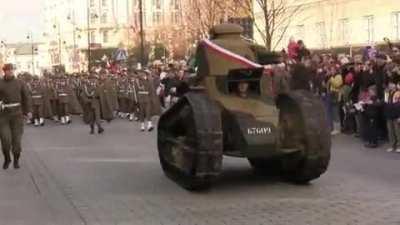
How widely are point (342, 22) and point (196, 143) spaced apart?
149 ft

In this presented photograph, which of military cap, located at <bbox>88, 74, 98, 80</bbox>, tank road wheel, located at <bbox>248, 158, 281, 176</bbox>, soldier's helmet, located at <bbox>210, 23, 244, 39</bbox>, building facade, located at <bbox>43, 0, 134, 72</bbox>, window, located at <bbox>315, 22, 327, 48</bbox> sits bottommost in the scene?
tank road wheel, located at <bbox>248, 158, 281, 176</bbox>

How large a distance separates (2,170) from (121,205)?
551 centimetres

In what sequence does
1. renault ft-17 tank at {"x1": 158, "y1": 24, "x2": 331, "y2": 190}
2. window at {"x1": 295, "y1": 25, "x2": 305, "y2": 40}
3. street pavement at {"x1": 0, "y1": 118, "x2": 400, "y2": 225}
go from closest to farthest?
street pavement at {"x1": 0, "y1": 118, "x2": 400, "y2": 225}, renault ft-17 tank at {"x1": 158, "y1": 24, "x2": 331, "y2": 190}, window at {"x1": 295, "y1": 25, "x2": 305, "y2": 40}

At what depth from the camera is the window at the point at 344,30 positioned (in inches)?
2199

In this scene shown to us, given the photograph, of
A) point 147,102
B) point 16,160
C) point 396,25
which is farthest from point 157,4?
point 16,160

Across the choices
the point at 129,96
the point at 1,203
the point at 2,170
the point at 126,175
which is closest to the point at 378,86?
the point at 126,175

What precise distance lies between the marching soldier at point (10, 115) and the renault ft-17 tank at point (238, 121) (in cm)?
397

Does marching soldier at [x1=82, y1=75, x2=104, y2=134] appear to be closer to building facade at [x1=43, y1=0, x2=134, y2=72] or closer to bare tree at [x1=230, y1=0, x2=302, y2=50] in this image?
bare tree at [x1=230, y1=0, x2=302, y2=50]

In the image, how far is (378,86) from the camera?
60.7 feet

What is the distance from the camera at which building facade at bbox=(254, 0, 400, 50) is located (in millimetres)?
51438

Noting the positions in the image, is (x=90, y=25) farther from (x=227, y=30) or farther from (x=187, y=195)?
(x=187, y=195)

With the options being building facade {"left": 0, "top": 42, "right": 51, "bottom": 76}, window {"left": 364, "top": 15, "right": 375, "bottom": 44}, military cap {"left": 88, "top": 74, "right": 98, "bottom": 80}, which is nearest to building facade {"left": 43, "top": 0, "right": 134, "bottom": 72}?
building facade {"left": 0, "top": 42, "right": 51, "bottom": 76}

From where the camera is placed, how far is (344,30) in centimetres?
5591

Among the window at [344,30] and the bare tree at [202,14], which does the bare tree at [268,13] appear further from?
the window at [344,30]
